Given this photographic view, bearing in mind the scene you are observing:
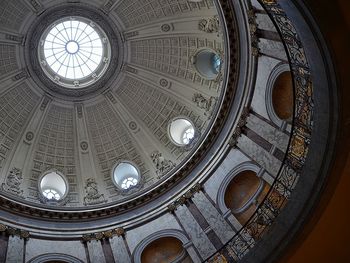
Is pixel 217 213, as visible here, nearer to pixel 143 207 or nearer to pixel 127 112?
pixel 143 207

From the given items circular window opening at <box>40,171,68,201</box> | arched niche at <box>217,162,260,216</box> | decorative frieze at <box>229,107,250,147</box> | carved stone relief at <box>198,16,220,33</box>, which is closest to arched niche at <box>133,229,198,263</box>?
arched niche at <box>217,162,260,216</box>

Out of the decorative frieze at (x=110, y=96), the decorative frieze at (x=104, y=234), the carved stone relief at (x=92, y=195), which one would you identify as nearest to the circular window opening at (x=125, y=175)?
the carved stone relief at (x=92, y=195)

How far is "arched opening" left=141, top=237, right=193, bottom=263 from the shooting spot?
1727 centimetres

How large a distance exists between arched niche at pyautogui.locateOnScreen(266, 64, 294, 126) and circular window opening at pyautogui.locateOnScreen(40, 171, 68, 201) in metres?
10.9

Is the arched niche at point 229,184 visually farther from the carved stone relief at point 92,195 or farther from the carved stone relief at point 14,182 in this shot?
the carved stone relief at point 14,182

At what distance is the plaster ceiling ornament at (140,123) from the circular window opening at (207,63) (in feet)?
0.19

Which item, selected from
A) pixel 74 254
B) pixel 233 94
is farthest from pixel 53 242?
pixel 233 94

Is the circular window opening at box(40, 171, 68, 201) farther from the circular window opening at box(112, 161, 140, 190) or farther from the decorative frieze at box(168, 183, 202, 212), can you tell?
the decorative frieze at box(168, 183, 202, 212)

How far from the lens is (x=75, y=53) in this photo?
2506 centimetres

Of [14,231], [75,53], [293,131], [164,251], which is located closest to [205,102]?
[164,251]

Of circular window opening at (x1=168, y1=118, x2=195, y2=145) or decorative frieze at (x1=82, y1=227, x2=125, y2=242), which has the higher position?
circular window opening at (x1=168, y1=118, x2=195, y2=145)

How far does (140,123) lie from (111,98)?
232 centimetres

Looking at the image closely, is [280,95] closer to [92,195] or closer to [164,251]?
[164,251]

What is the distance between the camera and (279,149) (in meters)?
15.4
